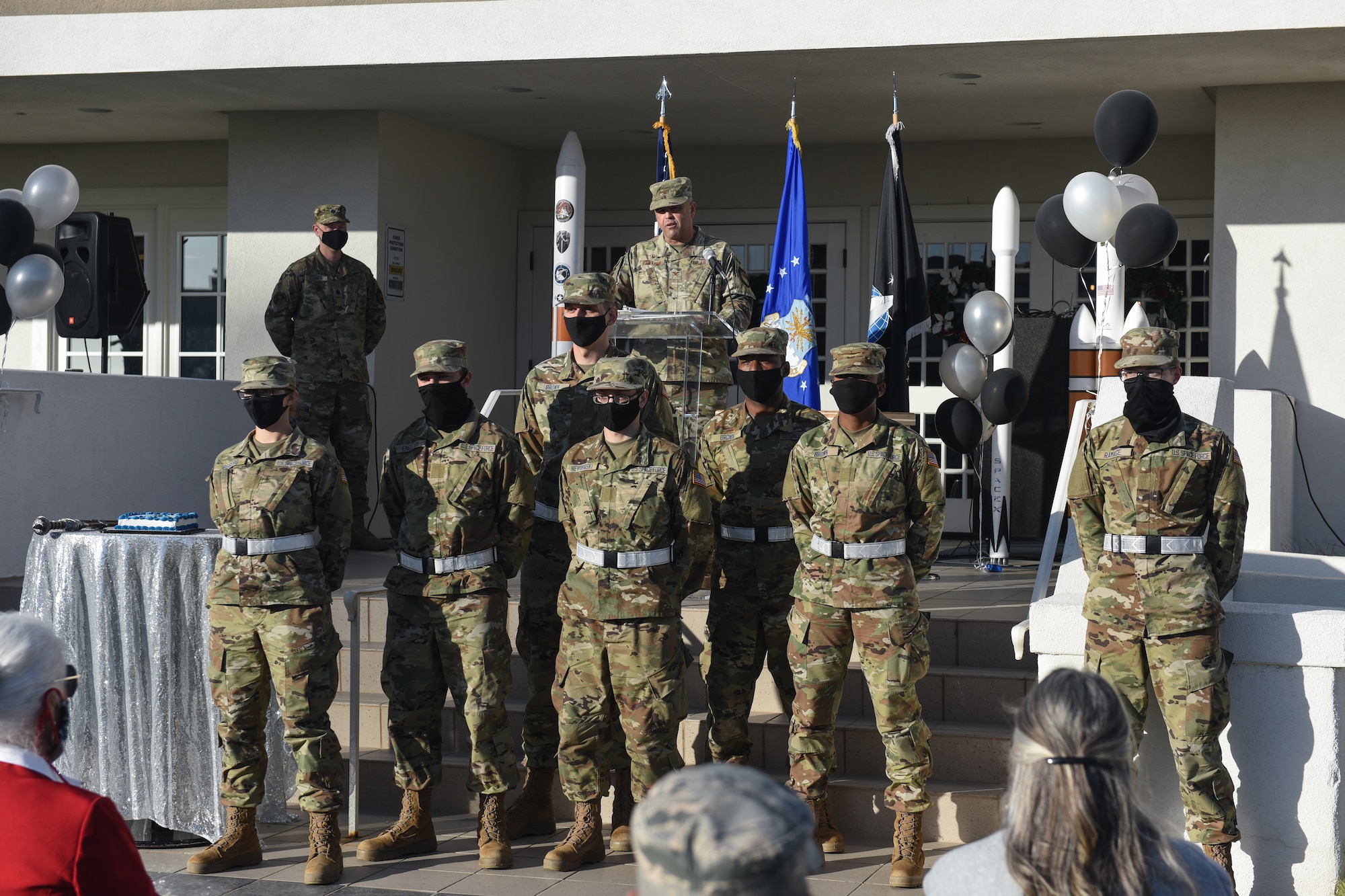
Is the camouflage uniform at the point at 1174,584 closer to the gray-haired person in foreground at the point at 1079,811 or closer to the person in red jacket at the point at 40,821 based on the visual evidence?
the gray-haired person in foreground at the point at 1079,811

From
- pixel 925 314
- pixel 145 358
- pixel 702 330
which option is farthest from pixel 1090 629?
pixel 145 358

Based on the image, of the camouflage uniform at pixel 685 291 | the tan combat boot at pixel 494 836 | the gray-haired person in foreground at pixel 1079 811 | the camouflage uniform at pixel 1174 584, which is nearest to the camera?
the gray-haired person in foreground at pixel 1079 811

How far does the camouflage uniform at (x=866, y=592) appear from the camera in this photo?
517 centimetres

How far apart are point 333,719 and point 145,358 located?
645 centimetres

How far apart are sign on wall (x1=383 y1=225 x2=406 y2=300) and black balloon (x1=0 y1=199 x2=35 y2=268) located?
265 cm

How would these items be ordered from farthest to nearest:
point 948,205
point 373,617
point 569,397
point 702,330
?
point 948,205 → point 373,617 → point 702,330 → point 569,397

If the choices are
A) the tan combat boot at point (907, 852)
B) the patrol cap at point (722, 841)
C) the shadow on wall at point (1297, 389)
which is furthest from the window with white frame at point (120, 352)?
the patrol cap at point (722, 841)

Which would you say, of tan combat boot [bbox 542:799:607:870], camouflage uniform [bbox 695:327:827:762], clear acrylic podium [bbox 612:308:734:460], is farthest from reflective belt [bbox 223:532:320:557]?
clear acrylic podium [bbox 612:308:734:460]

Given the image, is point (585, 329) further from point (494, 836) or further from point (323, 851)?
point (323, 851)

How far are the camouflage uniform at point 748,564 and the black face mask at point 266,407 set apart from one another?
5.57 feet

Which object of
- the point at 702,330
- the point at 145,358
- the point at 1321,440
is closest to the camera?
the point at 702,330

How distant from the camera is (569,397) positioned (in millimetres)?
5961

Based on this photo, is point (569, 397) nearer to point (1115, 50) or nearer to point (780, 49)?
point (780, 49)

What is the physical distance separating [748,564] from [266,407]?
192 centimetres
